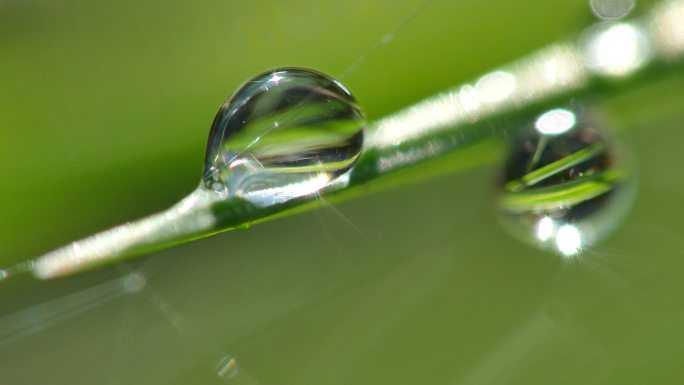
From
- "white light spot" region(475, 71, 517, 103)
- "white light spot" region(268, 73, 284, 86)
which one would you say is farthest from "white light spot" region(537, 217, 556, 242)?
"white light spot" region(268, 73, 284, 86)

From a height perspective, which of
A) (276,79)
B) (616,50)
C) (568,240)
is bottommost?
(568,240)

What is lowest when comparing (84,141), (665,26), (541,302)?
(541,302)

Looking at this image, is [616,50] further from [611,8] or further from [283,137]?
[283,137]

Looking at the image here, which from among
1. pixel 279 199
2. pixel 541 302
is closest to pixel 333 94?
pixel 279 199

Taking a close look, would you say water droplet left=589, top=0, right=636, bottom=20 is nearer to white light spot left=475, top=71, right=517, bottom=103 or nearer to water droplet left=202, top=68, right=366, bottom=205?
white light spot left=475, top=71, right=517, bottom=103

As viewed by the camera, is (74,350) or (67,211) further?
(67,211)

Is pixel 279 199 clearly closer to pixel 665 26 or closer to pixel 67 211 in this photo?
pixel 67 211

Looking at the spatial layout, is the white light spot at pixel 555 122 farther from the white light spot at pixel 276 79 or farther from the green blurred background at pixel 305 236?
the white light spot at pixel 276 79

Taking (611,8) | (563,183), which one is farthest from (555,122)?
(611,8)
